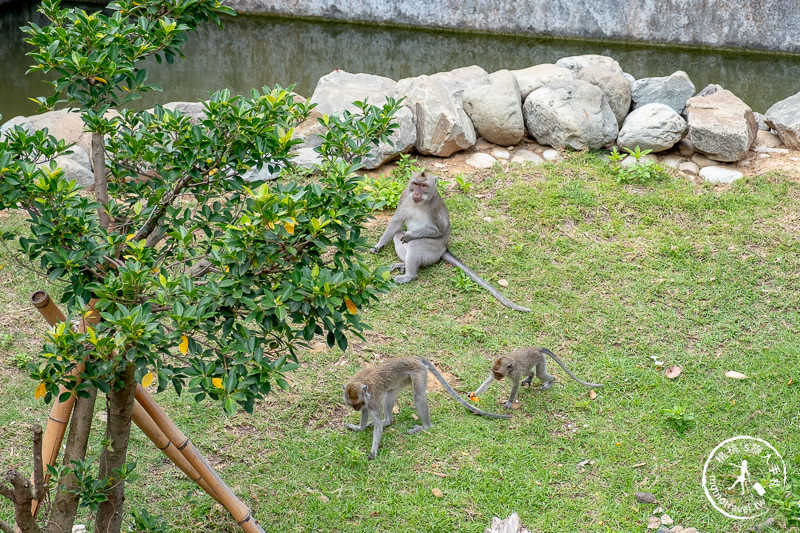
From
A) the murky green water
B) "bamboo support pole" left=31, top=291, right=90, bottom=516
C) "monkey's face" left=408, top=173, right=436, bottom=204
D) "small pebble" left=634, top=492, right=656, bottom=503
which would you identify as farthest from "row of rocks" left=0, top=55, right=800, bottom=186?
"bamboo support pole" left=31, top=291, right=90, bottom=516

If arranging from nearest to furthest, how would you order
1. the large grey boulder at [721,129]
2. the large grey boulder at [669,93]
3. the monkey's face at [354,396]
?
the monkey's face at [354,396], the large grey boulder at [721,129], the large grey boulder at [669,93]

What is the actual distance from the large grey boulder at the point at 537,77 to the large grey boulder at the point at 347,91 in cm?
161

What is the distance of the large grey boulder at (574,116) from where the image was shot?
31.9 feet

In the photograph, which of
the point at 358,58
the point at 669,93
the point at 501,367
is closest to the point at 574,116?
the point at 669,93

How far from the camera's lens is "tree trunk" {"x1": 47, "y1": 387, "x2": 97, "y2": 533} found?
3.98m

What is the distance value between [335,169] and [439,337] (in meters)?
3.67

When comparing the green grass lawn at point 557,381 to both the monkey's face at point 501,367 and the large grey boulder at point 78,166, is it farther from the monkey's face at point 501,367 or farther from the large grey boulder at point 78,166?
the large grey boulder at point 78,166

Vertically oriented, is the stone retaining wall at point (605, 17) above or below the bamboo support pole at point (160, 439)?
above

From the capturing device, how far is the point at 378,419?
19.2 ft

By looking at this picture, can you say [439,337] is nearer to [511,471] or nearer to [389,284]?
[511,471]

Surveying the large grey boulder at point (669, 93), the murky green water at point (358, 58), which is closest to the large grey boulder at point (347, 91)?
the large grey boulder at point (669, 93)

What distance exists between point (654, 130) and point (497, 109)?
1.84 m

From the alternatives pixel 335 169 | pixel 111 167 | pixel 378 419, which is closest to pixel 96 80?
pixel 111 167

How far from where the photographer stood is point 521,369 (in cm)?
624
